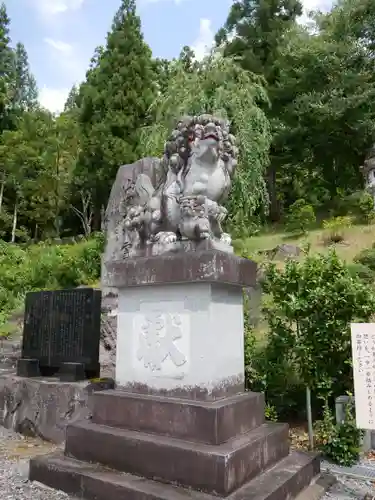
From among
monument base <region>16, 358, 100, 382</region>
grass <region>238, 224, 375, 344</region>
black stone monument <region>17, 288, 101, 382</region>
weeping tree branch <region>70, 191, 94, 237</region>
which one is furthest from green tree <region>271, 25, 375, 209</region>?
monument base <region>16, 358, 100, 382</region>

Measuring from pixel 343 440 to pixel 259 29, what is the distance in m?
22.0

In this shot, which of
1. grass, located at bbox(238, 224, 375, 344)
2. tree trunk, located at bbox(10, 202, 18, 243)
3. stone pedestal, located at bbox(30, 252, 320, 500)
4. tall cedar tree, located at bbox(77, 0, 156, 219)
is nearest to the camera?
stone pedestal, located at bbox(30, 252, 320, 500)

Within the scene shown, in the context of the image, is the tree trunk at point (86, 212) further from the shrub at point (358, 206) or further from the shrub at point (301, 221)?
the shrub at point (358, 206)

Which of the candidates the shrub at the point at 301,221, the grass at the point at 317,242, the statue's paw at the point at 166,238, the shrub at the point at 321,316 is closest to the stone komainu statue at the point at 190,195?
the statue's paw at the point at 166,238

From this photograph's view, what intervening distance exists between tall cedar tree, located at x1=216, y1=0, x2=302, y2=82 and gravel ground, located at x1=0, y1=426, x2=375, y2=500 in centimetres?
2025

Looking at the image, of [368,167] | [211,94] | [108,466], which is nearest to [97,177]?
[211,94]

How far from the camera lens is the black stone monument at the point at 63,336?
4883 mm

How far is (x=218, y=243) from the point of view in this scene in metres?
3.31

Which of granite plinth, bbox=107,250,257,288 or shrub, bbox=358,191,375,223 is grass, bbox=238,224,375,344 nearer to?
shrub, bbox=358,191,375,223

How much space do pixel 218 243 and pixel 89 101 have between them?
1879 cm

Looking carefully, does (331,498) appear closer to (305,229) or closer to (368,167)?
(305,229)

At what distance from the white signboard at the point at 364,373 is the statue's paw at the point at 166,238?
154 cm

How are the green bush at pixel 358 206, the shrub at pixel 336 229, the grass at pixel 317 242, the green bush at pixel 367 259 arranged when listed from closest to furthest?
the green bush at pixel 367 259 < the grass at pixel 317 242 < the shrub at pixel 336 229 < the green bush at pixel 358 206

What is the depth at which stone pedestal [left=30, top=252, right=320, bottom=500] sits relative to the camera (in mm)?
2672
